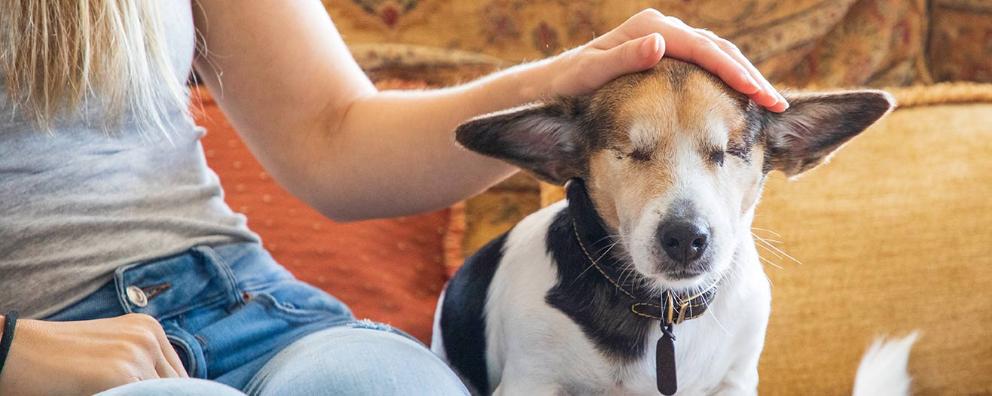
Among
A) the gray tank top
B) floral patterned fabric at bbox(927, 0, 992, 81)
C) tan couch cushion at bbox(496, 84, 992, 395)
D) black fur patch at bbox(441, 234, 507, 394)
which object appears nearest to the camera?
the gray tank top

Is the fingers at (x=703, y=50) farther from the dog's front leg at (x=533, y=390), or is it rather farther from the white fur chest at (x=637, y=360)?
the dog's front leg at (x=533, y=390)

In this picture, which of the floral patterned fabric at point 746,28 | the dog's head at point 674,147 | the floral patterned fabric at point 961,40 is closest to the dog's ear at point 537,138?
the dog's head at point 674,147

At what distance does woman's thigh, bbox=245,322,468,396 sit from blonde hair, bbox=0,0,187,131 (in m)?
0.28

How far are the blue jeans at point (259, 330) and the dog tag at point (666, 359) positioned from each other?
19 cm

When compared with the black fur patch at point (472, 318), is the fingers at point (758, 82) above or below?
above

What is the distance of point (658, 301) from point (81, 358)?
20.1 inches

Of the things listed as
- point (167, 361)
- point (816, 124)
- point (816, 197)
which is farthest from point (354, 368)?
point (816, 197)

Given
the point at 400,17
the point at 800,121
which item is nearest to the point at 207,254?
the point at 800,121

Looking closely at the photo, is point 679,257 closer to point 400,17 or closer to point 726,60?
point 726,60

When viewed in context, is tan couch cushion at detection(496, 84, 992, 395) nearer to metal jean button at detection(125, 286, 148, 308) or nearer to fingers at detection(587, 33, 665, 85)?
fingers at detection(587, 33, 665, 85)

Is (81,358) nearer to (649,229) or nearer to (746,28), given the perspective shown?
(649,229)

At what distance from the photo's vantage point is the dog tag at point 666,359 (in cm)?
93

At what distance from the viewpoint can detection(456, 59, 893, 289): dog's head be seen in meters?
0.85

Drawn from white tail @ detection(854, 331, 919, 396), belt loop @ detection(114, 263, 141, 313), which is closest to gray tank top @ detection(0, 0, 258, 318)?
belt loop @ detection(114, 263, 141, 313)
